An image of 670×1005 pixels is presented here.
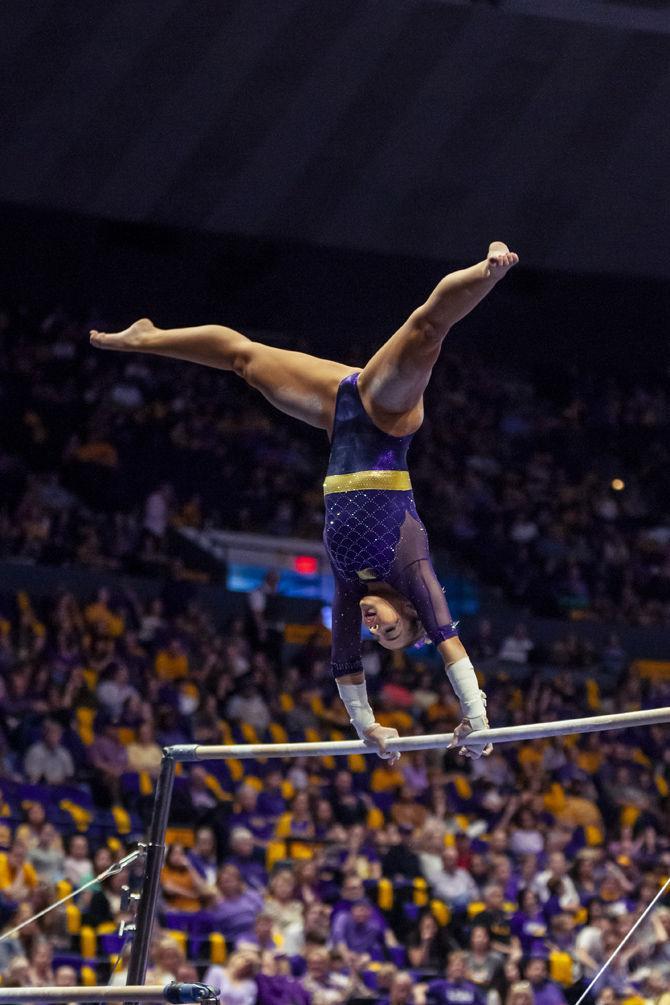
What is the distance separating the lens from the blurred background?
9.68 m

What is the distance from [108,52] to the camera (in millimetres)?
14031

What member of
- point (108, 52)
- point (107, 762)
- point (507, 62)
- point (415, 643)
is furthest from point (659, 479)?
point (415, 643)

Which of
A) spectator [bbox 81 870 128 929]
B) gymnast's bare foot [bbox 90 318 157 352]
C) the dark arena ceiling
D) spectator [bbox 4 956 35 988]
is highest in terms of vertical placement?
the dark arena ceiling

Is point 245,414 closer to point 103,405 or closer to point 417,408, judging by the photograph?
point 103,405

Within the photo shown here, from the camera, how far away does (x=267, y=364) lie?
5977 millimetres

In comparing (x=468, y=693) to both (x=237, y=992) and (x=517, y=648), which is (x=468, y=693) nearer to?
(x=237, y=992)

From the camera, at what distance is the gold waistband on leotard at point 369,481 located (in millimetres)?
5648

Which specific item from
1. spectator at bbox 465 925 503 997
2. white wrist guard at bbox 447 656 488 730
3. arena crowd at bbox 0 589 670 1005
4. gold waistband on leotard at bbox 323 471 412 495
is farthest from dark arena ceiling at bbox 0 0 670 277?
white wrist guard at bbox 447 656 488 730

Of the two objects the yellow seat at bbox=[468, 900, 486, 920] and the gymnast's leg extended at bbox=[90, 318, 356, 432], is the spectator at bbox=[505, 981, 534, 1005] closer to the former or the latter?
the yellow seat at bbox=[468, 900, 486, 920]

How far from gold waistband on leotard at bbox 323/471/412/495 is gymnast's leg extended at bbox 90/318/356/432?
13.3 inches

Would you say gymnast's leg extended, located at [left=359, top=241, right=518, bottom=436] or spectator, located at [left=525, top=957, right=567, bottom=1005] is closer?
gymnast's leg extended, located at [left=359, top=241, right=518, bottom=436]

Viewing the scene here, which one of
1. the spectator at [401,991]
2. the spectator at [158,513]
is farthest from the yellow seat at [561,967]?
the spectator at [158,513]

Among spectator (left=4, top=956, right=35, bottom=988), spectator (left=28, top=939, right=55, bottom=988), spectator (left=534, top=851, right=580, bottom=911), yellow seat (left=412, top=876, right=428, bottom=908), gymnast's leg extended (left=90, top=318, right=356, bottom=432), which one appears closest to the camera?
gymnast's leg extended (left=90, top=318, right=356, bottom=432)

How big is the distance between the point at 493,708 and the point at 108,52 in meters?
7.49
